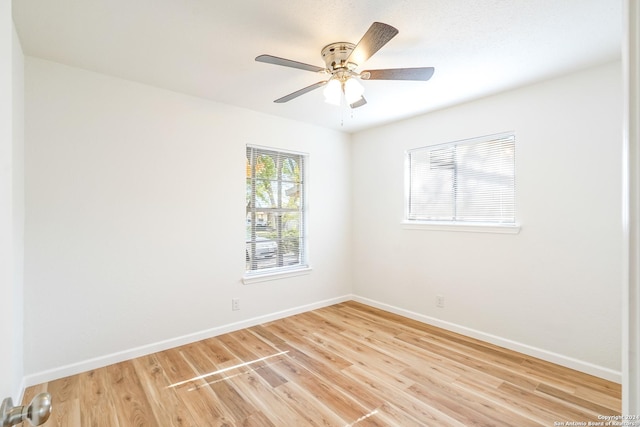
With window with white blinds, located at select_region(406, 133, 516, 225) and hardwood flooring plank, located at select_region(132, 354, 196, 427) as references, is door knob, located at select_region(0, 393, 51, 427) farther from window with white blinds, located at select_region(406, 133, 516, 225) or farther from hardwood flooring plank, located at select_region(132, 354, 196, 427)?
window with white blinds, located at select_region(406, 133, 516, 225)

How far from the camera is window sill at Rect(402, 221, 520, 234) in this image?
9.68ft

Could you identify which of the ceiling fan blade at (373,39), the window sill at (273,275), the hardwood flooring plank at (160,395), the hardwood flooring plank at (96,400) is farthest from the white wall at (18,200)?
the ceiling fan blade at (373,39)

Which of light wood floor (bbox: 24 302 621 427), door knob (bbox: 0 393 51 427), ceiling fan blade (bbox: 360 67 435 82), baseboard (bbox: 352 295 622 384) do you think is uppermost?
ceiling fan blade (bbox: 360 67 435 82)

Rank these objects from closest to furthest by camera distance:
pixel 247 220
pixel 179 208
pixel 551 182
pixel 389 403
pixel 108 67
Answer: pixel 389 403 → pixel 108 67 → pixel 551 182 → pixel 179 208 → pixel 247 220

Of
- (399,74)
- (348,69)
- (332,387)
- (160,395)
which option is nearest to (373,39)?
(399,74)

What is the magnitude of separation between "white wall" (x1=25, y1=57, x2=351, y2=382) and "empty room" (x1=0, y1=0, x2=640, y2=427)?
0.6 inches

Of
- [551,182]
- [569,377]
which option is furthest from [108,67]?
[569,377]

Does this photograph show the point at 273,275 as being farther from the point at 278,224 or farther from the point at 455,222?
the point at 455,222

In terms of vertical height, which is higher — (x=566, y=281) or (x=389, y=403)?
(x=566, y=281)

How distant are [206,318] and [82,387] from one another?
1104 mm

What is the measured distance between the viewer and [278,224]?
389 cm

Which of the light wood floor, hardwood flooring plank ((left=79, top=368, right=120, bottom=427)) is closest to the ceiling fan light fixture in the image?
the light wood floor

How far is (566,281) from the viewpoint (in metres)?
2.63

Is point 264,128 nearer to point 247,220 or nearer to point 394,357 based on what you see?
point 247,220
